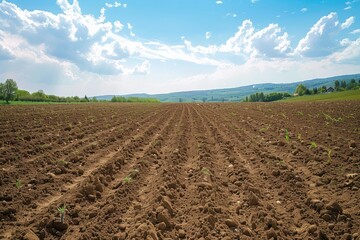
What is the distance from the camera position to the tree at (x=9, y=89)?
6038 cm

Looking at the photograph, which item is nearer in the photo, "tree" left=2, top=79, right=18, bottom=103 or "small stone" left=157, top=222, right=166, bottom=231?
"small stone" left=157, top=222, right=166, bottom=231

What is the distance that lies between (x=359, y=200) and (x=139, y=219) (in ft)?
15.3

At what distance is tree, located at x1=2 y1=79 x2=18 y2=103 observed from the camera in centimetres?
6038

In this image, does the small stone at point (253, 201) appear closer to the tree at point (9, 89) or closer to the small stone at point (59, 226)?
the small stone at point (59, 226)

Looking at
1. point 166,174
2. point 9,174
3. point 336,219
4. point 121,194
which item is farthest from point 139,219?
point 9,174

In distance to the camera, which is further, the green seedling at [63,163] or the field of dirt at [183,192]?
the green seedling at [63,163]

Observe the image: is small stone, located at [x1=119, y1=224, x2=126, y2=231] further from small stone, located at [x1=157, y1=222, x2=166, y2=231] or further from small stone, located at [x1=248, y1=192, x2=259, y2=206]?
small stone, located at [x1=248, y1=192, x2=259, y2=206]

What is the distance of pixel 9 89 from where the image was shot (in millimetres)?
61062

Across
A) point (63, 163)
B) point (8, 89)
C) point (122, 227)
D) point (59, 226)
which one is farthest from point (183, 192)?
point (8, 89)

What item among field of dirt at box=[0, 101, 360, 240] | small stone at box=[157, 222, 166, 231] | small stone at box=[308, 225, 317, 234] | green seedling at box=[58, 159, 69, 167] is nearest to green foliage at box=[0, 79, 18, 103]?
field of dirt at box=[0, 101, 360, 240]

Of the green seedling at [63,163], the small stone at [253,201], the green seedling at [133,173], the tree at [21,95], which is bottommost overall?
the small stone at [253,201]

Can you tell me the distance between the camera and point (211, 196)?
5535 mm

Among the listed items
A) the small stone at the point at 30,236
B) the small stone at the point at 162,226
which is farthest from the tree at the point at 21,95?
the small stone at the point at 162,226

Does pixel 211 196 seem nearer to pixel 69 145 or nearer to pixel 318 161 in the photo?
pixel 318 161
